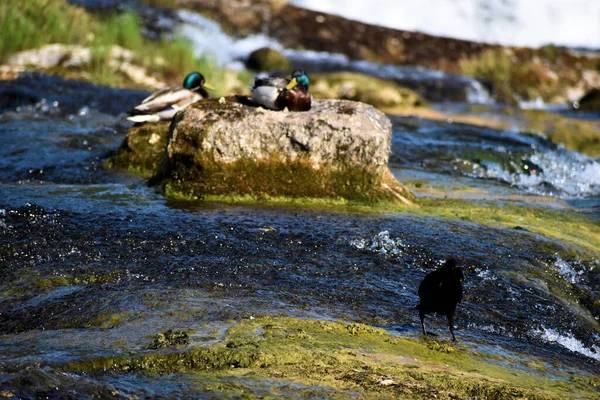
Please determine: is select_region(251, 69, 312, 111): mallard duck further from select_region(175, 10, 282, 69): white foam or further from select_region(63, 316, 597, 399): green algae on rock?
select_region(175, 10, 282, 69): white foam

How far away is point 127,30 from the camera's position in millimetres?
17531

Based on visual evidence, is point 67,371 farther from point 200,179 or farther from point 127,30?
point 127,30

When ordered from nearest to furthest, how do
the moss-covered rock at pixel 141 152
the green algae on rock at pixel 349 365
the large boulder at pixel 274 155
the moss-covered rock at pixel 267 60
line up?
the green algae on rock at pixel 349 365, the large boulder at pixel 274 155, the moss-covered rock at pixel 141 152, the moss-covered rock at pixel 267 60

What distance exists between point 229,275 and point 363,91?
47.3 ft

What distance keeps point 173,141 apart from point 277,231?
1.77m

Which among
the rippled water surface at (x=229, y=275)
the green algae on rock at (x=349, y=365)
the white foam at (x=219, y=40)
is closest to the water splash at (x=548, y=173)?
the rippled water surface at (x=229, y=275)

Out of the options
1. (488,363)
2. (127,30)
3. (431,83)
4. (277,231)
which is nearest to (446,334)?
(488,363)

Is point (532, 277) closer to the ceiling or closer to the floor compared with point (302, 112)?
closer to the floor

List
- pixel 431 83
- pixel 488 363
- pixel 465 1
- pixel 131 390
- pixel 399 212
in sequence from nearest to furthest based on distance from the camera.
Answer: pixel 131 390, pixel 488 363, pixel 399 212, pixel 431 83, pixel 465 1

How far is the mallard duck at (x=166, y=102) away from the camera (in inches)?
402

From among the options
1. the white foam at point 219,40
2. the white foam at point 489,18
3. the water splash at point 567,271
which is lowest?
the water splash at point 567,271

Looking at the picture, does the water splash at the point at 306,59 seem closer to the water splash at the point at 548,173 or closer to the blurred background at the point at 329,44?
the blurred background at the point at 329,44

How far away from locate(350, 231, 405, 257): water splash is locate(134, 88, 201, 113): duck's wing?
4699mm

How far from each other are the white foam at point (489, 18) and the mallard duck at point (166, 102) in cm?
1831
